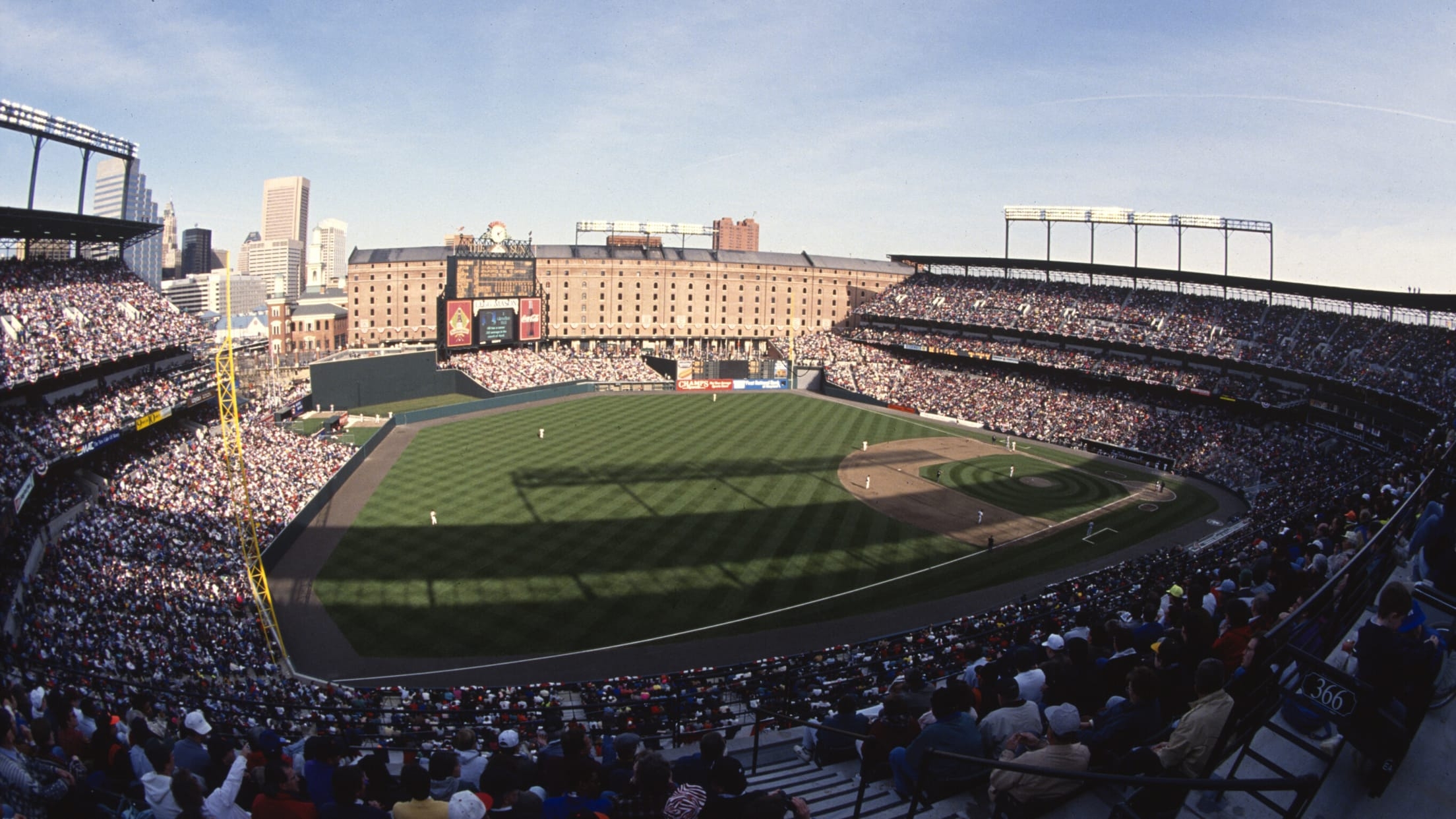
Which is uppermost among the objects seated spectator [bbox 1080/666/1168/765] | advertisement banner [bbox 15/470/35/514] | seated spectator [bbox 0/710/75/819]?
seated spectator [bbox 1080/666/1168/765]

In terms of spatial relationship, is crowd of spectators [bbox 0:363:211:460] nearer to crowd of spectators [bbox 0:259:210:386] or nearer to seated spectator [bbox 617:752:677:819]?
crowd of spectators [bbox 0:259:210:386]

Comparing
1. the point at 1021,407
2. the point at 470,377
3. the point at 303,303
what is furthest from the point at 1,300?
the point at 303,303

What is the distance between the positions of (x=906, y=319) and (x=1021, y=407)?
23.3m

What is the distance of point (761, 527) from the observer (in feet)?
113

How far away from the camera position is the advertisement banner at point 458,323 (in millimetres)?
67750

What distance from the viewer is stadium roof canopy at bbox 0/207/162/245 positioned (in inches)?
1356

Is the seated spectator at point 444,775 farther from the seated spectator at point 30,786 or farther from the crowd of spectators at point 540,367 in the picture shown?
the crowd of spectators at point 540,367

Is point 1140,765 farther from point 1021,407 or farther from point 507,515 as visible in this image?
point 1021,407

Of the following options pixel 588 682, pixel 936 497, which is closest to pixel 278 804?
pixel 588 682

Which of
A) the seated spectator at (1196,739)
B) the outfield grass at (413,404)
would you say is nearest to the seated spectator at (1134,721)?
the seated spectator at (1196,739)

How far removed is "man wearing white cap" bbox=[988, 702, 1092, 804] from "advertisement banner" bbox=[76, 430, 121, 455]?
34.8 metres

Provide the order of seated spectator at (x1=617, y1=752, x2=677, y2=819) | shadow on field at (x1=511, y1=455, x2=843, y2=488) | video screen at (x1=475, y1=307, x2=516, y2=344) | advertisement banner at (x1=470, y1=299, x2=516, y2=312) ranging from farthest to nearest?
video screen at (x1=475, y1=307, x2=516, y2=344) → advertisement banner at (x1=470, y1=299, x2=516, y2=312) → shadow on field at (x1=511, y1=455, x2=843, y2=488) → seated spectator at (x1=617, y1=752, x2=677, y2=819)

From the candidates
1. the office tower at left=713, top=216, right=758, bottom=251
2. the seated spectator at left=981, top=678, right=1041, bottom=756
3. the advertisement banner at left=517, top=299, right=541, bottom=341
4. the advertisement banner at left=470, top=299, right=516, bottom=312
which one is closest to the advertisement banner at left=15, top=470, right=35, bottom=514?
the seated spectator at left=981, top=678, right=1041, bottom=756

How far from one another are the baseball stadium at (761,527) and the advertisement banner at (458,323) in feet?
0.86
